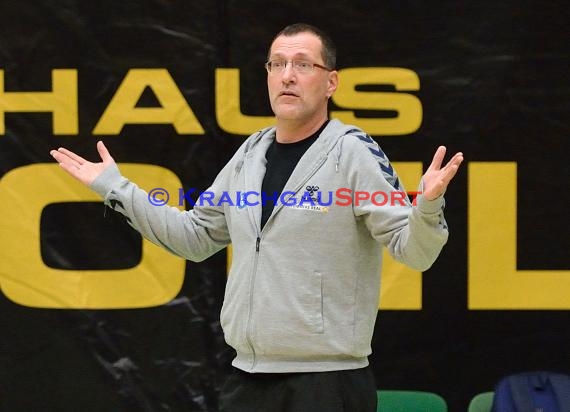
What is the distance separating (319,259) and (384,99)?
4.79 feet

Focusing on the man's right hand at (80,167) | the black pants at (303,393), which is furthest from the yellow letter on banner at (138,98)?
the black pants at (303,393)

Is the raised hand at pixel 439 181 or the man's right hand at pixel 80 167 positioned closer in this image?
the raised hand at pixel 439 181

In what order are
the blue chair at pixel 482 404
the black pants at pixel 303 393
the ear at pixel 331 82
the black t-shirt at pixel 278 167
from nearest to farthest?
1. the black pants at pixel 303 393
2. the black t-shirt at pixel 278 167
3. the ear at pixel 331 82
4. the blue chair at pixel 482 404

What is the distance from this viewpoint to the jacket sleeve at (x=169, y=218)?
2719 millimetres

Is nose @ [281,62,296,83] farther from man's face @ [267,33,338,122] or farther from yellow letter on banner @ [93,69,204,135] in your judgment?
yellow letter on banner @ [93,69,204,135]

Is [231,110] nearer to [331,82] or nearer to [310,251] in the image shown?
[331,82]

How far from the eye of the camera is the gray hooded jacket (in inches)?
96.3

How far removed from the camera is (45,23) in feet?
12.5

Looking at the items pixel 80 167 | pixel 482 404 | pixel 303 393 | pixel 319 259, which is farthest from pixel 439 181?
pixel 482 404

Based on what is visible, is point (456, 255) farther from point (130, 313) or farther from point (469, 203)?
point (130, 313)

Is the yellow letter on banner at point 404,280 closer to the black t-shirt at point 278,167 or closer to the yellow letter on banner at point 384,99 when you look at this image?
the yellow letter on banner at point 384,99

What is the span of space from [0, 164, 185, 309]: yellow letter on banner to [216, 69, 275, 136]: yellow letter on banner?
0.31 metres

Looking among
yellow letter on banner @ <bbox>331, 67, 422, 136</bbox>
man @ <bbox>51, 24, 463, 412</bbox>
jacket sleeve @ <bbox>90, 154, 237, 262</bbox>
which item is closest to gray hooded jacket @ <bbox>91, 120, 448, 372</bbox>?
man @ <bbox>51, 24, 463, 412</bbox>

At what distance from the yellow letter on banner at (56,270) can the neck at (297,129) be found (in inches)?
48.7
